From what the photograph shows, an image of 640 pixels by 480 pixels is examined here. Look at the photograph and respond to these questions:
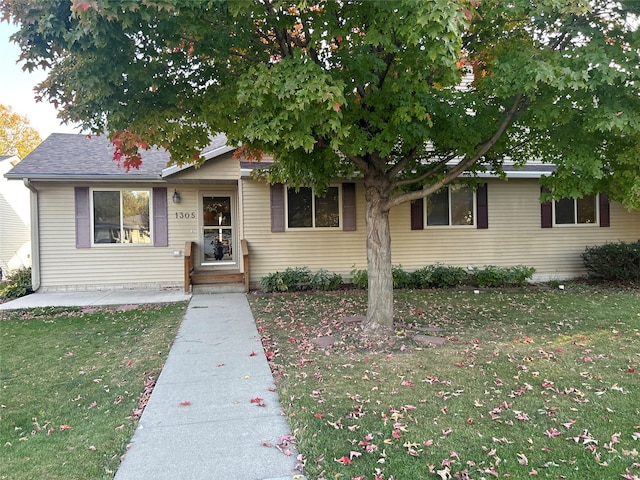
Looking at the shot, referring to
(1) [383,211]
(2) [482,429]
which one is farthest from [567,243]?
(2) [482,429]

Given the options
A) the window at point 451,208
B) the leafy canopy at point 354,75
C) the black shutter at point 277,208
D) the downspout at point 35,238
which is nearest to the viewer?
the leafy canopy at point 354,75

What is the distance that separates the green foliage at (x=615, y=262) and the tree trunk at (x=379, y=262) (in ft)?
27.0

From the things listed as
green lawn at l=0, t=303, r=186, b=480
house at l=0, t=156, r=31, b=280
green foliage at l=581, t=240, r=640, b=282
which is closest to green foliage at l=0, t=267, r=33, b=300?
green lawn at l=0, t=303, r=186, b=480

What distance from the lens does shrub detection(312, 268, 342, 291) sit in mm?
10148

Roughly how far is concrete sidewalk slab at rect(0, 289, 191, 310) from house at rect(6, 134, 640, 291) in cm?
40

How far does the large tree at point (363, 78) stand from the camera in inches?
158

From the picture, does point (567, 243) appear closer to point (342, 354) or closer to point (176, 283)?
point (342, 354)

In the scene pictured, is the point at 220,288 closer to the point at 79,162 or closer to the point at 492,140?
the point at 79,162

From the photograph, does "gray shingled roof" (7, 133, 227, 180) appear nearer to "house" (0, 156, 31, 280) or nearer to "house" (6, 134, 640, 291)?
"house" (6, 134, 640, 291)

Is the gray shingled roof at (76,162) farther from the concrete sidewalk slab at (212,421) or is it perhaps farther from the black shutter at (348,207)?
the concrete sidewalk slab at (212,421)

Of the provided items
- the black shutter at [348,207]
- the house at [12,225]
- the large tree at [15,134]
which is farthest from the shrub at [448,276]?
the large tree at [15,134]

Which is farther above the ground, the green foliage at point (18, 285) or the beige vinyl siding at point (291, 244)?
the beige vinyl siding at point (291, 244)

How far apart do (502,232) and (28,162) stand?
12.6 meters

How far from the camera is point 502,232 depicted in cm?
1146
